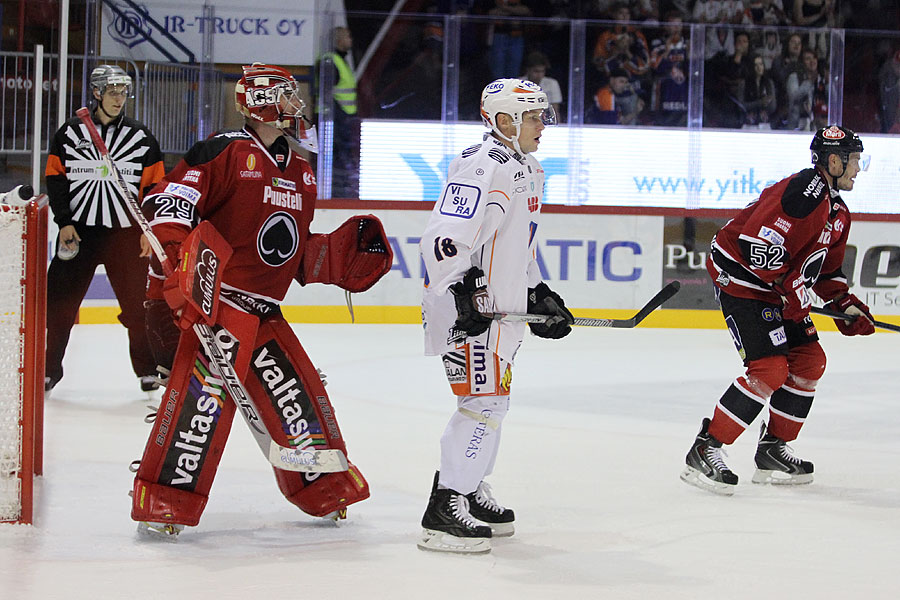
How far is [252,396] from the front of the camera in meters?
→ 3.27

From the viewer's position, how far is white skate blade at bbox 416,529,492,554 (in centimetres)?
310

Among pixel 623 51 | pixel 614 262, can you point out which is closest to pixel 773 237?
pixel 614 262

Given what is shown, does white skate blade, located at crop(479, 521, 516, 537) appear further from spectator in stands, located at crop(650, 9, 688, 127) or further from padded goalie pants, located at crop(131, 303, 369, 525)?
spectator in stands, located at crop(650, 9, 688, 127)

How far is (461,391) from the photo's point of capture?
3.13 meters

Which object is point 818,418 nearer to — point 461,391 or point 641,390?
point 641,390

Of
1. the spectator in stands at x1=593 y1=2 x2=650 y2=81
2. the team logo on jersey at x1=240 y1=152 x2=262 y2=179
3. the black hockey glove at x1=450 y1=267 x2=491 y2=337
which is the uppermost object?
the spectator in stands at x1=593 y1=2 x2=650 y2=81

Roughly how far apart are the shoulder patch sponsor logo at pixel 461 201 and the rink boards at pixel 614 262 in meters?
5.65

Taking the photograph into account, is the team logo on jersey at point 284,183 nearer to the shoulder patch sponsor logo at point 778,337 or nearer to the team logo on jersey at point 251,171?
the team logo on jersey at point 251,171

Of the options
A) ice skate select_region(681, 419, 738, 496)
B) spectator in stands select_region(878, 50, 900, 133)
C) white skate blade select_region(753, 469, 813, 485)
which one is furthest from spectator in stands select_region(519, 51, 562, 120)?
ice skate select_region(681, 419, 738, 496)

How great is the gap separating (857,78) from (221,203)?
7.70 metres

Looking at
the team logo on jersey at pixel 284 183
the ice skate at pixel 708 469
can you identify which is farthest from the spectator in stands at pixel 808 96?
the team logo on jersey at pixel 284 183

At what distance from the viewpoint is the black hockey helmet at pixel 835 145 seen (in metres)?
3.99

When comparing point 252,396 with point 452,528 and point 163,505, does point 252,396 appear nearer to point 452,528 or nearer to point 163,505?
point 163,505

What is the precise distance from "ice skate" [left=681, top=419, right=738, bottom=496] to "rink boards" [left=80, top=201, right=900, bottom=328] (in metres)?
4.75
